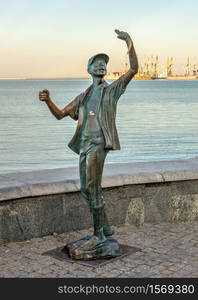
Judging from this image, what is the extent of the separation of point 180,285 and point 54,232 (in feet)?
6.27

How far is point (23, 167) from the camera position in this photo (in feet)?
59.0

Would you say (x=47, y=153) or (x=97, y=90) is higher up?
(x=97, y=90)

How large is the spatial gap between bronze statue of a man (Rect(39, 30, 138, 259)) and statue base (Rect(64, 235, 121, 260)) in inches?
0.6

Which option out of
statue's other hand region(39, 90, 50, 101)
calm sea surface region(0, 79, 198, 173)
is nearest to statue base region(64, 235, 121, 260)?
statue's other hand region(39, 90, 50, 101)

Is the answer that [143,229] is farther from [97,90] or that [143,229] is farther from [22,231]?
[97,90]

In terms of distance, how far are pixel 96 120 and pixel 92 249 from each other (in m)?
1.31

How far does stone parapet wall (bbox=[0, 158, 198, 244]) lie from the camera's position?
5.43 meters

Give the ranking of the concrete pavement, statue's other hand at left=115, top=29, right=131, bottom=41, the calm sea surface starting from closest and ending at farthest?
1. the concrete pavement
2. statue's other hand at left=115, top=29, right=131, bottom=41
3. the calm sea surface

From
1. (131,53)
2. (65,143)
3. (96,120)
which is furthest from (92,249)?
(65,143)

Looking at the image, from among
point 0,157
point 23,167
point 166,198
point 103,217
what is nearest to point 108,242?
point 103,217

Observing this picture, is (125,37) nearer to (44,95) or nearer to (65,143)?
(44,95)

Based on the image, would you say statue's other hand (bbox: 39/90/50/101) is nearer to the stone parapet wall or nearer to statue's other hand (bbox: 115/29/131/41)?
statue's other hand (bbox: 115/29/131/41)

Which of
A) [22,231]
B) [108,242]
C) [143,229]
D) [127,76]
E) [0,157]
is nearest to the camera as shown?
[127,76]

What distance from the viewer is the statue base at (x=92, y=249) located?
4.97 meters
